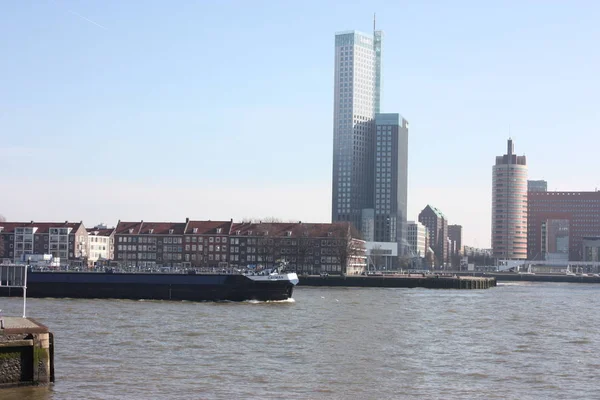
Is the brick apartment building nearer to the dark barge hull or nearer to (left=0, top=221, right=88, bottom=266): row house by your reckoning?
(left=0, top=221, right=88, bottom=266): row house

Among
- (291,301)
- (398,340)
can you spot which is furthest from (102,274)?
(398,340)

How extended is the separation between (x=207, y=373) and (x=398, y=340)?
1788 centimetres

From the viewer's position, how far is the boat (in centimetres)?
9200

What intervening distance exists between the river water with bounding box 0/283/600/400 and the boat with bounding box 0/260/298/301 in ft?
47.6

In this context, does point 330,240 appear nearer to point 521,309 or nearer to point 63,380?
point 521,309

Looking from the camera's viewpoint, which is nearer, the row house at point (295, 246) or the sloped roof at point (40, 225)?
the row house at point (295, 246)

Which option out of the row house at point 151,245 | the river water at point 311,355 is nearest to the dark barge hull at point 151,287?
the river water at point 311,355

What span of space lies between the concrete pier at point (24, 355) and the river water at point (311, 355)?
68 cm

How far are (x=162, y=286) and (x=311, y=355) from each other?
53.0 meters

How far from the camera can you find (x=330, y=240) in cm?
18025

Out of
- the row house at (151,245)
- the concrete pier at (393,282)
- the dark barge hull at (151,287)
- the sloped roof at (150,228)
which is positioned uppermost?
the sloped roof at (150,228)

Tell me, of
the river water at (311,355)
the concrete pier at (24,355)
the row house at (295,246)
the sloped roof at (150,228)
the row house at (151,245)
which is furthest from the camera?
the sloped roof at (150,228)

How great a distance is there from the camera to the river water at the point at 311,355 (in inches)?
1375

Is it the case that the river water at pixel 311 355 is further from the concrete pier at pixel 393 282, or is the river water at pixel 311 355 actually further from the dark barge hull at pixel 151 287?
the concrete pier at pixel 393 282
